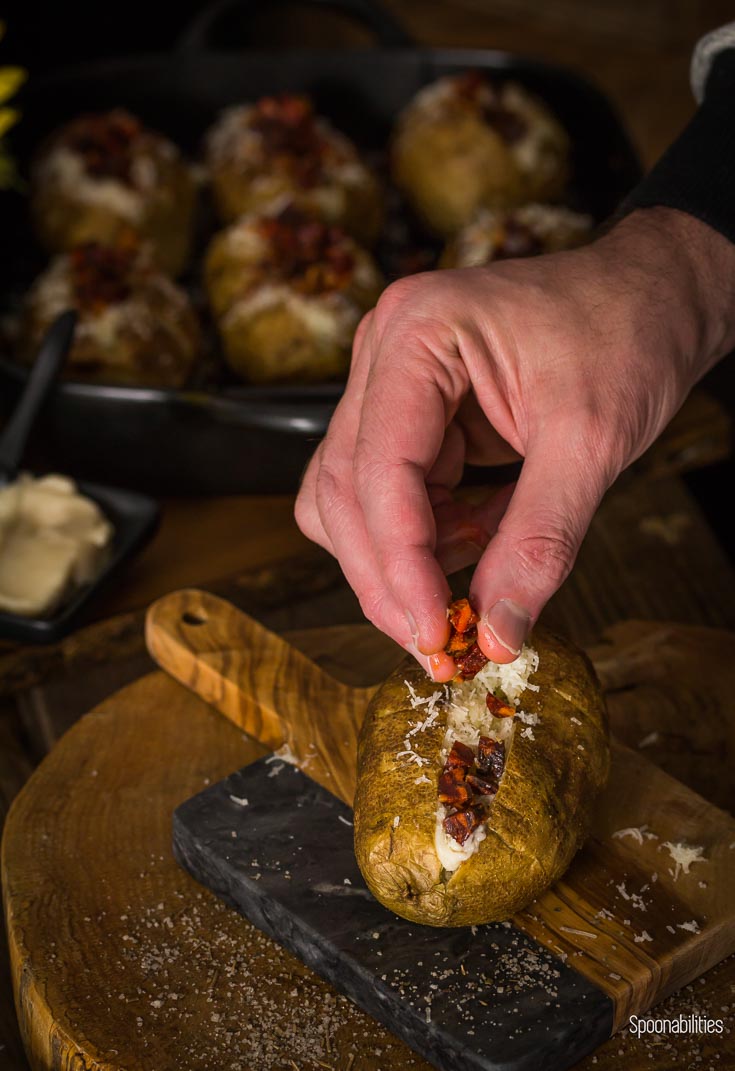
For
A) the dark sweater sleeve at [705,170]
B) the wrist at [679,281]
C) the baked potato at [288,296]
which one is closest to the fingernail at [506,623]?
the wrist at [679,281]

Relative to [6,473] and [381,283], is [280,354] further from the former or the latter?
[6,473]

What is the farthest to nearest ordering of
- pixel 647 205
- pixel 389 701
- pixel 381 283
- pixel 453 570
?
pixel 381 283
pixel 647 205
pixel 453 570
pixel 389 701

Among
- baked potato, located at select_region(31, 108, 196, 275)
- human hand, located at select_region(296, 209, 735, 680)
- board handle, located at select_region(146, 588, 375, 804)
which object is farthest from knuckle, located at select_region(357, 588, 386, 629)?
baked potato, located at select_region(31, 108, 196, 275)

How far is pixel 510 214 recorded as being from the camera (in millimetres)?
2461

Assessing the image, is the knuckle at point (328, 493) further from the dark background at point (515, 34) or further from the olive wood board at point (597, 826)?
the dark background at point (515, 34)

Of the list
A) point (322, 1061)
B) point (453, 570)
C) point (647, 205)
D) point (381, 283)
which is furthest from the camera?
point (381, 283)

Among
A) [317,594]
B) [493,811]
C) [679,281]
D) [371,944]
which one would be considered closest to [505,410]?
[679,281]

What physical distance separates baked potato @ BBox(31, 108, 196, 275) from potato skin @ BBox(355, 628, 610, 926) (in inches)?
61.3

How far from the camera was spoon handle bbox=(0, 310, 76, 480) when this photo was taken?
1908 mm

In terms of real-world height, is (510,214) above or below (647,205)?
below

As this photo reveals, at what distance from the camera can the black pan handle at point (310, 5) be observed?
9.34 feet

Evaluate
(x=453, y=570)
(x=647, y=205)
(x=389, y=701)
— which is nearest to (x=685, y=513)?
(x=647, y=205)

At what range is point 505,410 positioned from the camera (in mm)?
1378

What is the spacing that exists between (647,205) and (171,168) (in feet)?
4.41
